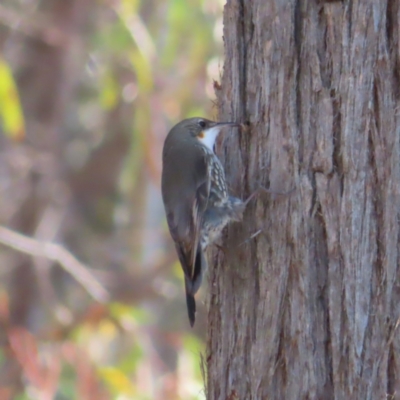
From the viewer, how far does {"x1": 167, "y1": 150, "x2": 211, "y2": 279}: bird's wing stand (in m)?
3.16

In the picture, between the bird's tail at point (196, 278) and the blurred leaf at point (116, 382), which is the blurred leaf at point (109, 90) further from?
the bird's tail at point (196, 278)

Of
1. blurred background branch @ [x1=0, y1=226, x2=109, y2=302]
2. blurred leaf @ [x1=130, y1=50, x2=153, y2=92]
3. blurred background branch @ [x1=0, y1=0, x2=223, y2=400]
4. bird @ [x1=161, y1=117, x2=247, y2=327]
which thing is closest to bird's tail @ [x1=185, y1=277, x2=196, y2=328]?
bird @ [x1=161, y1=117, x2=247, y2=327]

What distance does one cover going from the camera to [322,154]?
2.55m

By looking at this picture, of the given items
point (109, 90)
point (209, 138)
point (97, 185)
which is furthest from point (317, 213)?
point (97, 185)

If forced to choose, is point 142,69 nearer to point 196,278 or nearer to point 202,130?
point 202,130

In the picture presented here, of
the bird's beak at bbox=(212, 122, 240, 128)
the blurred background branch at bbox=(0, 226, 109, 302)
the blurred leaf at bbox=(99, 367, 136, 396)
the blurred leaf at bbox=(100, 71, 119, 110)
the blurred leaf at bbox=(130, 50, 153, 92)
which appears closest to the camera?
the bird's beak at bbox=(212, 122, 240, 128)

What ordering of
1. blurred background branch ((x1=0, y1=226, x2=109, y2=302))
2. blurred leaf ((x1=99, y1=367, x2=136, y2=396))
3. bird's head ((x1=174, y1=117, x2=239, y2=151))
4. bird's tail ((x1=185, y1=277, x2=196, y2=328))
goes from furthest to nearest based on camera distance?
blurred background branch ((x1=0, y1=226, x2=109, y2=302))
blurred leaf ((x1=99, y1=367, x2=136, y2=396))
bird's head ((x1=174, y1=117, x2=239, y2=151))
bird's tail ((x1=185, y1=277, x2=196, y2=328))

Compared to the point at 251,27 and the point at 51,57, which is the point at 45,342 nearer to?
the point at 51,57

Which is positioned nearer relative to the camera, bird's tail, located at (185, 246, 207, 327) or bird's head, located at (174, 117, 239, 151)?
bird's tail, located at (185, 246, 207, 327)

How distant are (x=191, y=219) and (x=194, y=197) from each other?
0.14 m

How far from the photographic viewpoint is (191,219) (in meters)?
3.32

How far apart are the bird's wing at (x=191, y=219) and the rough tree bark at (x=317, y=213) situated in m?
0.34

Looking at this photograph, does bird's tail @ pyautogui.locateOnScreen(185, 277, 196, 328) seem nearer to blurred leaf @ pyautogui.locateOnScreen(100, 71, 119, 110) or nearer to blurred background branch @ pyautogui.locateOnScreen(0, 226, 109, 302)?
blurred background branch @ pyautogui.locateOnScreen(0, 226, 109, 302)

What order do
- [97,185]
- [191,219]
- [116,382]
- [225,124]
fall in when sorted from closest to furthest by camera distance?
1. [225,124]
2. [191,219]
3. [116,382]
4. [97,185]
